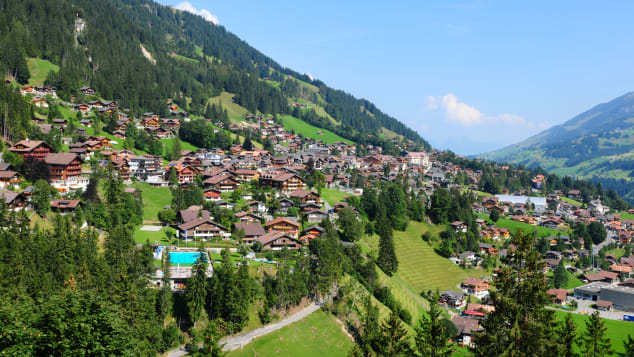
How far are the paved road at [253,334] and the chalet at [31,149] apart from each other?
42.6 meters

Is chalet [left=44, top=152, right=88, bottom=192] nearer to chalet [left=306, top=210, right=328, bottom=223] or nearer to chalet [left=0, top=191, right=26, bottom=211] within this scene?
chalet [left=0, top=191, right=26, bottom=211]

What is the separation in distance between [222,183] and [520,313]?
66.8 m

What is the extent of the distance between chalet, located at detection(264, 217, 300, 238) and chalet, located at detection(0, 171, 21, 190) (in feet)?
119

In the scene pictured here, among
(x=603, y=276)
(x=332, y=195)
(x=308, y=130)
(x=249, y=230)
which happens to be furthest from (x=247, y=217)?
(x=308, y=130)

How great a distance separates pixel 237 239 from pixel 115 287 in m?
23.2

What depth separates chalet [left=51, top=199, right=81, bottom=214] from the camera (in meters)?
51.7

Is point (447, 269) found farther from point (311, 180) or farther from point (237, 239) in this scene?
point (237, 239)

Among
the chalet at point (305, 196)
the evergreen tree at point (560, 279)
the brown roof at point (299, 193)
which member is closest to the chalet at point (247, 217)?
the chalet at point (305, 196)

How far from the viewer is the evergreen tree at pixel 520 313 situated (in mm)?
17109

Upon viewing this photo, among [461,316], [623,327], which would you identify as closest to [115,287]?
[461,316]

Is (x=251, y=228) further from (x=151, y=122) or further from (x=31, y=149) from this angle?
(x=151, y=122)

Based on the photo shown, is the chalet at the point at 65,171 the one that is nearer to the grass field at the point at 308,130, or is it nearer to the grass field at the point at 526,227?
the grass field at the point at 526,227

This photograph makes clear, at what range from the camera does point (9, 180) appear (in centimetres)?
5516

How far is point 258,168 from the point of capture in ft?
318
